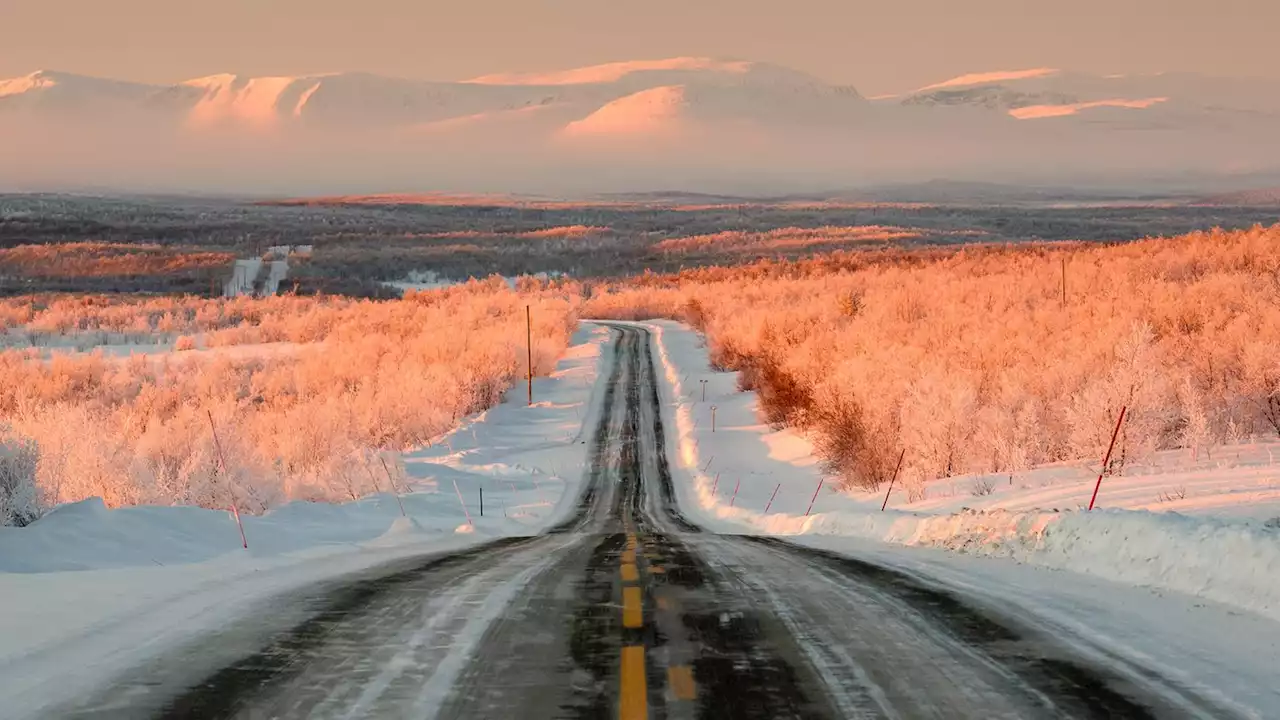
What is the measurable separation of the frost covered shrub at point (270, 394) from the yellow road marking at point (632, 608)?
857 centimetres

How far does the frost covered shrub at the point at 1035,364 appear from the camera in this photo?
21234 mm

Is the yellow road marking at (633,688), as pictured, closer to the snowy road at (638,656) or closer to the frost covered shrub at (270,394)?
the snowy road at (638,656)

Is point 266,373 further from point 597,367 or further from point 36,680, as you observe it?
point 36,680

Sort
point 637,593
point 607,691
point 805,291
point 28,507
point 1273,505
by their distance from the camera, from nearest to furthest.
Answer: point 607,691
point 637,593
point 1273,505
point 28,507
point 805,291

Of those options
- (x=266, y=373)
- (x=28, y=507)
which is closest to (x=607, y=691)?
(x=28, y=507)

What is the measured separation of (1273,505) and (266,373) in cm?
4535

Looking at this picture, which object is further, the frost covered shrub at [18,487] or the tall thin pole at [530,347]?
the tall thin pole at [530,347]

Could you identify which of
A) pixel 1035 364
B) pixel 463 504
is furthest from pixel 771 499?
pixel 1035 364

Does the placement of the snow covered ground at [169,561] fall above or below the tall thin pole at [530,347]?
above

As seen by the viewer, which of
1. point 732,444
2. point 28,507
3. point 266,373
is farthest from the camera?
point 266,373

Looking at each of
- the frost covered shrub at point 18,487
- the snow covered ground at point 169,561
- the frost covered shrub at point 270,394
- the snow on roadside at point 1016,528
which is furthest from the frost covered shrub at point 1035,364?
the frost covered shrub at point 18,487

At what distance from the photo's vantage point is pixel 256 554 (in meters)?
13.3

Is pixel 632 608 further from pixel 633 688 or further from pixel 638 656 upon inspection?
pixel 633 688

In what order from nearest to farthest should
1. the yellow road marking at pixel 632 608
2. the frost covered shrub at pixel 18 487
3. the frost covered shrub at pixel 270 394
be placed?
the yellow road marking at pixel 632 608 < the frost covered shrub at pixel 18 487 < the frost covered shrub at pixel 270 394
